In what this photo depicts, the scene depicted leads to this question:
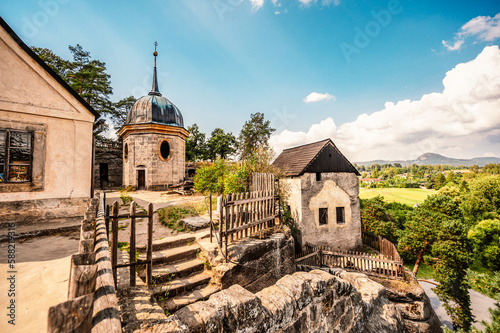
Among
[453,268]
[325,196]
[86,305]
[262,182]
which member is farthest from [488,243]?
[86,305]

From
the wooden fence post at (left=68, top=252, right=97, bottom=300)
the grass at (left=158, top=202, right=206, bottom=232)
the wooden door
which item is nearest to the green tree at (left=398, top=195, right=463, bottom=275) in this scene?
the grass at (left=158, top=202, right=206, bottom=232)

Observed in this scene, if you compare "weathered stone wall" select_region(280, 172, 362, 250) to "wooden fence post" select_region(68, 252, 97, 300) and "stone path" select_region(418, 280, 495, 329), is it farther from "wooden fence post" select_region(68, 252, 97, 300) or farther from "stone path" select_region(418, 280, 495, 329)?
"wooden fence post" select_region(68, 252, 97, 300)

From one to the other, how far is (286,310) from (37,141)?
341 inches

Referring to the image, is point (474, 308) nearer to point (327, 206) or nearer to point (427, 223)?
point (427, 223)

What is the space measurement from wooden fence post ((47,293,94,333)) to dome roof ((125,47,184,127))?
1665cm

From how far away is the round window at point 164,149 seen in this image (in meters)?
16.0

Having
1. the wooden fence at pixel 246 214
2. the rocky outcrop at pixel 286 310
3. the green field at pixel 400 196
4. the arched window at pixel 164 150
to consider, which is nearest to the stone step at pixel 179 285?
the wooden fence at pixel 246 214

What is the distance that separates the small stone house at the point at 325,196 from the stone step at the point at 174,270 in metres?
7.41

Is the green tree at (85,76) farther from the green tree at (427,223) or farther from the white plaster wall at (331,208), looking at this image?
the green tree at (427,223)

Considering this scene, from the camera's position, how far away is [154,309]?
2893 mm

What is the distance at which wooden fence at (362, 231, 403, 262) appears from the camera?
11.7 meters

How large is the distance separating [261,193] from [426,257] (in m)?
13.1

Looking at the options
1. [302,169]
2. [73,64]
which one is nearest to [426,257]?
[302,169]

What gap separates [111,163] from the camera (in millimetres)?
19328
